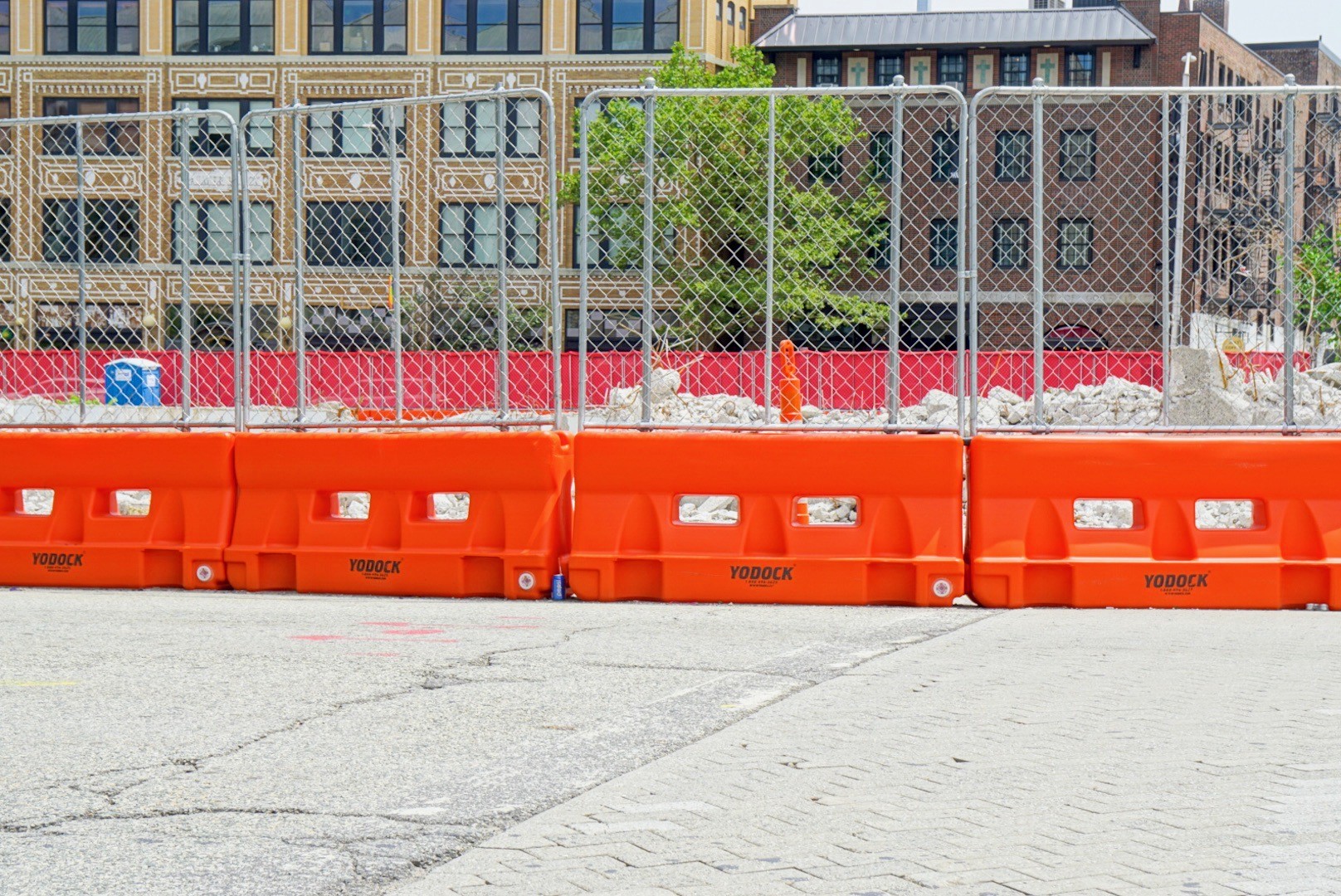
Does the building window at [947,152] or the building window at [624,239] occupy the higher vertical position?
the building window at [947,152]

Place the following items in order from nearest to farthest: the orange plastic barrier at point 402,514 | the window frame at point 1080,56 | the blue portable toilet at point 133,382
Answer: the orange plastic barrier at point 402,514, the blue portable toilet at point 133,382, the window frame at point 1080,56

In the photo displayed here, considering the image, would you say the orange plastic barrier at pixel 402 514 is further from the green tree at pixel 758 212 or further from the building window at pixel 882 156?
the building window at pixel 882 156

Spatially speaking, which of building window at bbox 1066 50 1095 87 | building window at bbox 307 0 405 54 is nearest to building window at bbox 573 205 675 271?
building window at bbox 307 0 405 54

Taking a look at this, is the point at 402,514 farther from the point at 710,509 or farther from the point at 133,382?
the point at 710,509

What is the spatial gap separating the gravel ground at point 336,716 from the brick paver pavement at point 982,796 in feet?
0.92

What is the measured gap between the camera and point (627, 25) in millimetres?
62094

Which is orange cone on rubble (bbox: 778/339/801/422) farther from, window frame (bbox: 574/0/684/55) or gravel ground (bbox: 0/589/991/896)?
window frame (bbox: 574/0/684/55)

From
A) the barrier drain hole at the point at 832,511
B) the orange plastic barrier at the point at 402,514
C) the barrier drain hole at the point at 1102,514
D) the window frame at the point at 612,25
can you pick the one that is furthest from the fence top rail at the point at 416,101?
the window frame at the point at 612,25

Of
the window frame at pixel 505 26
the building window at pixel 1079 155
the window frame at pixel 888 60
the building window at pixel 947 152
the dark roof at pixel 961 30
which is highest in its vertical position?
the dark roof at pixel 961 30

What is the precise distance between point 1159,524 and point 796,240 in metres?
2.91

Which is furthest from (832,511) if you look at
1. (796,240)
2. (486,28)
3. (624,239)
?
(486,28)

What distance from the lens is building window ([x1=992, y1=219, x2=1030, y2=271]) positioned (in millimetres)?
12867

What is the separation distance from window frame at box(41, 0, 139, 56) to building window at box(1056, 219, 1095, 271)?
51104mm

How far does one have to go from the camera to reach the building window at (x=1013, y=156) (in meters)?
13.4
